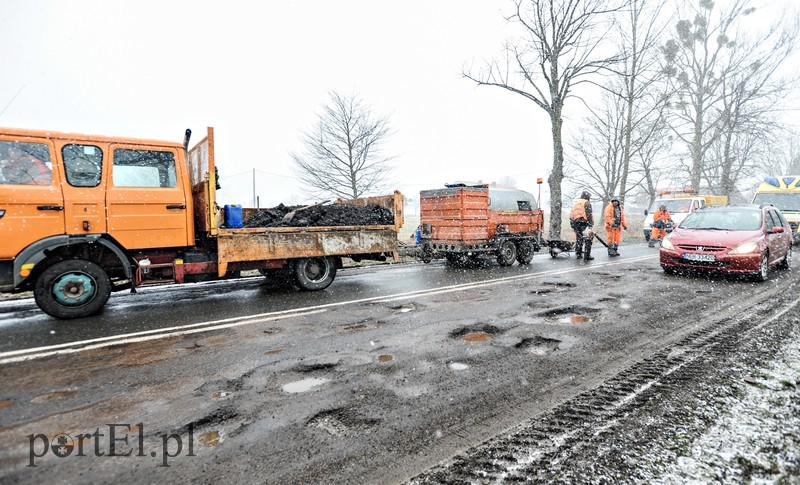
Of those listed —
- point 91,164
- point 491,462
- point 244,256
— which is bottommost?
point 491,462

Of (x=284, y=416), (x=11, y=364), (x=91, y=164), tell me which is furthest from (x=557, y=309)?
(x=91, y=164)

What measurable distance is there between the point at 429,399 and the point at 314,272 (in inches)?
185

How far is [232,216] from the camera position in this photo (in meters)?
6.38

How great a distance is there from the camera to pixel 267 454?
2.20m

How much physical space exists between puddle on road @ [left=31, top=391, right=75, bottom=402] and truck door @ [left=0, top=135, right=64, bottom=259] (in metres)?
2.89

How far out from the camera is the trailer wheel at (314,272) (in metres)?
6.93

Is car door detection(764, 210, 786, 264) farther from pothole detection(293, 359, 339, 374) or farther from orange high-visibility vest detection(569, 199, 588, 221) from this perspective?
pothole detection(293, 359, 339, 374)

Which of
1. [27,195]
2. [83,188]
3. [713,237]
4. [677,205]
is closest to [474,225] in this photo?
[713,237]

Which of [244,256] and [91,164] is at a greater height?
[91,164]

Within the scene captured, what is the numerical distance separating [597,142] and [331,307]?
2439cm

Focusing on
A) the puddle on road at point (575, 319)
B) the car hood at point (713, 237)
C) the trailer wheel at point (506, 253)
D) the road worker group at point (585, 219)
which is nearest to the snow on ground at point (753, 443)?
the puddle on road at point (575, 319)

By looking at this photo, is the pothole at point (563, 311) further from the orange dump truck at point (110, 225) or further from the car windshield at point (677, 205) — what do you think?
the car windshield at point (677, 205)

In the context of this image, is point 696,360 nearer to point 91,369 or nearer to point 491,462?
point 491,462

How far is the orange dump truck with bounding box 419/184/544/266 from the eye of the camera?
10.0 metres
